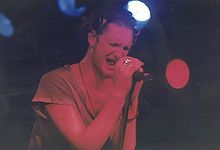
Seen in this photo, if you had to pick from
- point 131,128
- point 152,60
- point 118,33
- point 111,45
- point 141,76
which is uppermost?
point 118,33

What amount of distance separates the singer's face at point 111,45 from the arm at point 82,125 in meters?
0.30

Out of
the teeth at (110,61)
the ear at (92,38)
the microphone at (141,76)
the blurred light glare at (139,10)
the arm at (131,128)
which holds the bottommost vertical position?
the arm at (131,128)

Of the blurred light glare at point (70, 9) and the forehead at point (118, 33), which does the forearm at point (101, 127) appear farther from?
the blurred light glare at point (70, 9)

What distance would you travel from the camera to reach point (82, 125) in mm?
4148

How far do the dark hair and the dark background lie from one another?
0.07 meters

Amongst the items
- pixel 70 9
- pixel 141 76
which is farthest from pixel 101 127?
pixel 70 9

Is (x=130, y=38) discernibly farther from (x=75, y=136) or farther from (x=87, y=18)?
(x=75, y=136)

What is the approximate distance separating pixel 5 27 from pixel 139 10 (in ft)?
3.90

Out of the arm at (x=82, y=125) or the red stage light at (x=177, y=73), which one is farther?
the red stage light at (x=177, y=73)

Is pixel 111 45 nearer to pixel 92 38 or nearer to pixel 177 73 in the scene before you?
pixel 92 38

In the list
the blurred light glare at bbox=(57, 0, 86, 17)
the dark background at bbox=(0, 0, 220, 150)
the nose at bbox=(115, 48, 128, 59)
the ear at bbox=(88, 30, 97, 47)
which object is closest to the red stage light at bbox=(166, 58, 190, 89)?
the dark background at bbox=(0, 0, 220, 150)

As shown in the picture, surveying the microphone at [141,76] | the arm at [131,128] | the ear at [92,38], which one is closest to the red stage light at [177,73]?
the microphone at [141,76]

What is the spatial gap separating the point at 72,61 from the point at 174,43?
3.01ft

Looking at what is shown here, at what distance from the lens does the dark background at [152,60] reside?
4.17 meters
